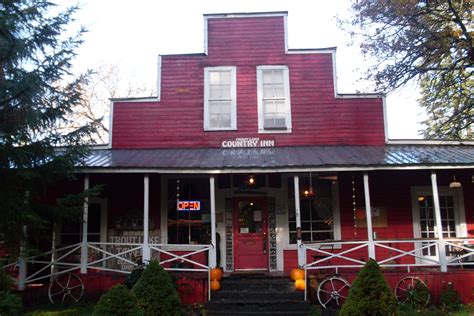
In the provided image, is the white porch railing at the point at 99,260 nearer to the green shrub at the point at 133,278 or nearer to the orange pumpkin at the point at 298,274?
the green shrub at the point at 133,278

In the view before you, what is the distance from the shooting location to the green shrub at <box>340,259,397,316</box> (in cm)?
870

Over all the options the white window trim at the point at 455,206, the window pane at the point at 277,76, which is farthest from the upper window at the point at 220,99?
the white window trim at the point at 455,206

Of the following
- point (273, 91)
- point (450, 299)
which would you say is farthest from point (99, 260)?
point (450, 299)

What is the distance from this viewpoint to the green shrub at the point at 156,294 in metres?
9.18

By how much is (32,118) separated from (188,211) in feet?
17.3

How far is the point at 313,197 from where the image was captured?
13547 millimetres

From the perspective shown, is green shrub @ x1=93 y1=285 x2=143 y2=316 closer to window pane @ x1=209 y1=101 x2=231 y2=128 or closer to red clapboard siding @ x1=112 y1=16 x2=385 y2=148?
red clapboard siding @ x1=112 y1=16 x2=385 y2=148

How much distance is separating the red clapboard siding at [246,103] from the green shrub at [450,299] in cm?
485

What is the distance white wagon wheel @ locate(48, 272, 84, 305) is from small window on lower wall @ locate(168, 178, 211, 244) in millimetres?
2777

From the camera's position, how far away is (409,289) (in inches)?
428

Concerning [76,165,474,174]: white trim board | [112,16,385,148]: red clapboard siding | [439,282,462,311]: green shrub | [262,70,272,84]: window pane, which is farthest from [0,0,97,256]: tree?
[439,282,462,311]: green shrub

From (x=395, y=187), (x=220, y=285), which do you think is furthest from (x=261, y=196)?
(x=395, y=187)

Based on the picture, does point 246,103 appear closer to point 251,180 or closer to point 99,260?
point 251,180

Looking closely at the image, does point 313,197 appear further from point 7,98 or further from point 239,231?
point 7,98
